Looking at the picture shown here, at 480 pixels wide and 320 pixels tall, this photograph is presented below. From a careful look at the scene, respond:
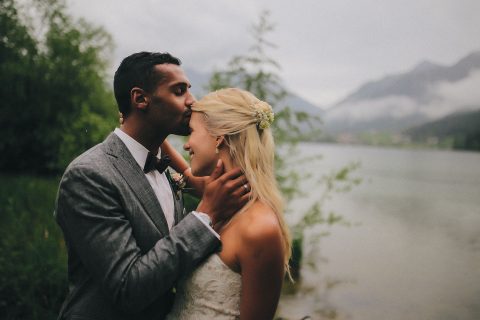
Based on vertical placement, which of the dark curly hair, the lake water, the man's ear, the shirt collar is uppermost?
the dark curly hair

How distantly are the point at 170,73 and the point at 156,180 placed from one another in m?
0.68

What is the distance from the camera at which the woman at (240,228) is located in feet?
7.22

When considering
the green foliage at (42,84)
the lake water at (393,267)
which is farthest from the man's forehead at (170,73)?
the green foliage at (42,84)

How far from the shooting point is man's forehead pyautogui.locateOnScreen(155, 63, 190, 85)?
96.3 inches

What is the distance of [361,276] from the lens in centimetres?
1144

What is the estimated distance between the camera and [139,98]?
7.89 feet

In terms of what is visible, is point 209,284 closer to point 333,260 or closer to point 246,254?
point 246,254

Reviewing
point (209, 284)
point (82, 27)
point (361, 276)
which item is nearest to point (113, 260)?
point (209, 284)

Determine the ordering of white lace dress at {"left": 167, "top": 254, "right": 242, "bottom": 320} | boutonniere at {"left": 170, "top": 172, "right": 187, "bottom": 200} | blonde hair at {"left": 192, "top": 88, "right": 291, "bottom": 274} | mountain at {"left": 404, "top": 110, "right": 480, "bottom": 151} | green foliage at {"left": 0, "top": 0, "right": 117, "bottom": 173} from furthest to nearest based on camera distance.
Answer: mountain at {"left": 404, "top": 110, "right": 480, "bottom": 151}
green foliage at {"left": 0, "top": 0, "right": 117, "bottom": 173}
boutonniere at {"left": 170, "top": 172, "right": 187, "bottom": 200}
blonde hair at {"left": 192, "top": 88, "right": 291, "bottom": 274}
white lace dress at {"left": 167, "top": 254, "right": 242, "bottom": 320}

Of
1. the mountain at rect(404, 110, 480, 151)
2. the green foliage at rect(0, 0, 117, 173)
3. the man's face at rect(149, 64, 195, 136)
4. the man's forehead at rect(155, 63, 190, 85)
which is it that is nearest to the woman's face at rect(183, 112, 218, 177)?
the man's face at rect(149, 64, 195, 136)

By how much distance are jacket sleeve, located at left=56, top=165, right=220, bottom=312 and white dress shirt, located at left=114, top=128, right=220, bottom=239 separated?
0.35m

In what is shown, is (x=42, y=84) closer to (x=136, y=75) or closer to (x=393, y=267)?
(x=393, y=267)

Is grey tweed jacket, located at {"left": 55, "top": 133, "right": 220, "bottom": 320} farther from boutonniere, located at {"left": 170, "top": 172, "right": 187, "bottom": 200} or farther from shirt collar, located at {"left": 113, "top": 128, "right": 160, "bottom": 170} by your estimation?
boutonniere, located at {"left": 170, "top": 172, "right": 187, "bottom": 200}

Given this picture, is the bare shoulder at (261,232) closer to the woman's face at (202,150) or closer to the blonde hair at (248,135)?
the blonde hair at (248,135)
